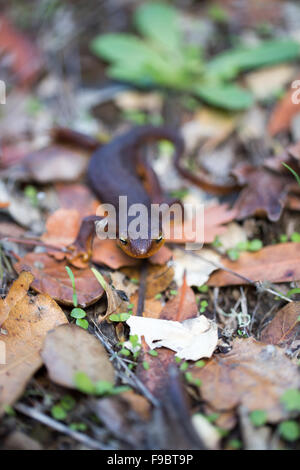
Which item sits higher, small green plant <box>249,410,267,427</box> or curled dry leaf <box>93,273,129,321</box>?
curled dry leaf <box>93,273,129,321</box>

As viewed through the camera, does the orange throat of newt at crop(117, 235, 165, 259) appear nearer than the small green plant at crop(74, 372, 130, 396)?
No

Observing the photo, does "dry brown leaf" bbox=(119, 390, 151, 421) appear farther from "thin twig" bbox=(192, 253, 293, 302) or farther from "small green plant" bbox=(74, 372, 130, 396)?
"thin twig" bbox=(192, 253, 293, 302)

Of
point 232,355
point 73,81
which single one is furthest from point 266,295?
point 73,81

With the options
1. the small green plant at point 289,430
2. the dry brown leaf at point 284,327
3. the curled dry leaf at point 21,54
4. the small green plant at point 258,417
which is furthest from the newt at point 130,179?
the curled dry leaf at point 21,54

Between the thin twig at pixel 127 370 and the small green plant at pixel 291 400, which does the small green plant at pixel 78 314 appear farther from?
the small green plant at pixel 291 400

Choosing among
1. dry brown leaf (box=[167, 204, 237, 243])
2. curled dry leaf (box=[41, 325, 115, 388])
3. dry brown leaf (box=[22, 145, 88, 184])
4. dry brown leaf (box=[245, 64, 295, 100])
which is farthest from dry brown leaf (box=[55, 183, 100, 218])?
dry brown leaf (box=[245, 64, 295, 100])

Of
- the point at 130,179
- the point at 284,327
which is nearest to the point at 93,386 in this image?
the point at 284,327
